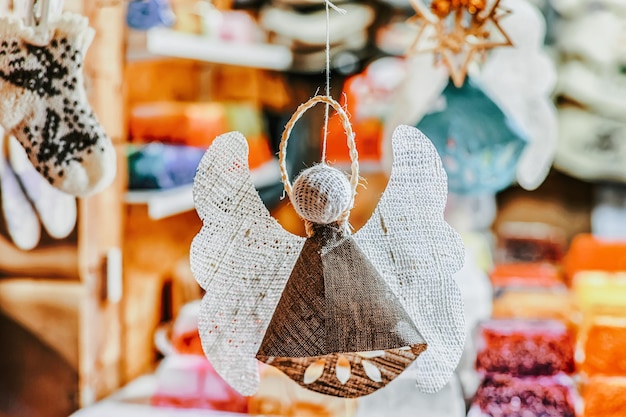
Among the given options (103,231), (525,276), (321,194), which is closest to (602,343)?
(525,276)

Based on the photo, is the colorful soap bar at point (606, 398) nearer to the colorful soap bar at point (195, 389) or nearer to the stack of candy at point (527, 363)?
the stack of candy at point (527, 363)

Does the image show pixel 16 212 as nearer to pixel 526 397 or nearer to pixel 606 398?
pixel 526 397

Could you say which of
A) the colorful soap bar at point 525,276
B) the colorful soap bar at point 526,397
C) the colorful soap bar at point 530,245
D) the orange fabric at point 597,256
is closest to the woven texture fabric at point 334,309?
the colorful soap bar at point 526,397

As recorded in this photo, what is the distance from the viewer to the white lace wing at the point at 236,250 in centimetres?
96

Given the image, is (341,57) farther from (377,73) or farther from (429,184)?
(429,184)

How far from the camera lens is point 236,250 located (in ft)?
3.18

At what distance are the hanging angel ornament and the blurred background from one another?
0.27 m

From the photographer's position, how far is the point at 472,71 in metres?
1.56

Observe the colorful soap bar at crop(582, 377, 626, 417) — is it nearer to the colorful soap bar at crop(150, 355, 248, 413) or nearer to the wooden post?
the colorful soap bar at crop(150, 355, 248, 413)

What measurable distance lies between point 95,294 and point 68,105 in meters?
0.68

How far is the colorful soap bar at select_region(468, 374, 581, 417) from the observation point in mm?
1465

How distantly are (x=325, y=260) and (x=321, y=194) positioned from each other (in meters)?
0.10

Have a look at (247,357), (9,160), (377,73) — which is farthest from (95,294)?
(377,73)

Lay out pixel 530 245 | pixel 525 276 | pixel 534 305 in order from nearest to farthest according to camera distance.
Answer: pixel 534 305 < pixel 525 276 < pixel 530 245
